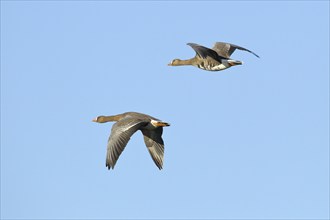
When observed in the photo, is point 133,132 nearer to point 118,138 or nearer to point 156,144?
point 118,138

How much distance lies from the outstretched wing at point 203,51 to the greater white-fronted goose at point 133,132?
3.14 meters

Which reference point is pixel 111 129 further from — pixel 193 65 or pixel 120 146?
pixel 193 65

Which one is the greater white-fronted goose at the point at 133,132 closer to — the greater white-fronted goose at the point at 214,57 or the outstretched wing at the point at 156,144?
the outstretched wing at the point at 156,144

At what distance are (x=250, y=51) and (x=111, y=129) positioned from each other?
7.00m

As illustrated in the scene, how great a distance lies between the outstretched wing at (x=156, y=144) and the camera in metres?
37.8

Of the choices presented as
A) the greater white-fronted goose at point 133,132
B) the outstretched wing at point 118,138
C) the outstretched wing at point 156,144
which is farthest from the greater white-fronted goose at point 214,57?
the outstretched wing at point 118,138

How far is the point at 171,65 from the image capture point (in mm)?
44750

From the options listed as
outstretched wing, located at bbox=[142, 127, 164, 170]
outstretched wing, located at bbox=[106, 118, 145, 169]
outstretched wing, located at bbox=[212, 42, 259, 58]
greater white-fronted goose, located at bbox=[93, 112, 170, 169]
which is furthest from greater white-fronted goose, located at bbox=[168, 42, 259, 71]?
outstretched wing, located at bbox=[106, 118, 145, 169]

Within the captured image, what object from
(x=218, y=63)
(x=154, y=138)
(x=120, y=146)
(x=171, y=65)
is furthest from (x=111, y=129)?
(x=171, y=65)

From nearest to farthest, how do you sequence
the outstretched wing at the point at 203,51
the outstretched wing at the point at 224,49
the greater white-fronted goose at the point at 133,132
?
the greater white-fronted goose at the point at 133,132 → the outstretched wing at the point at 203,51 → the outstretched wing at the point at 224,49

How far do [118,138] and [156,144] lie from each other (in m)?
4.09

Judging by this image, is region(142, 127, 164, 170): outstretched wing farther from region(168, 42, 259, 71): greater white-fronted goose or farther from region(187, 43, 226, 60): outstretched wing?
region(168, 42, 259, 71): greater white-fronted goose

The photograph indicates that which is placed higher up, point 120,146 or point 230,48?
point 230,48

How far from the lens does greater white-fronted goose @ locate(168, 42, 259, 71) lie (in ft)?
123
